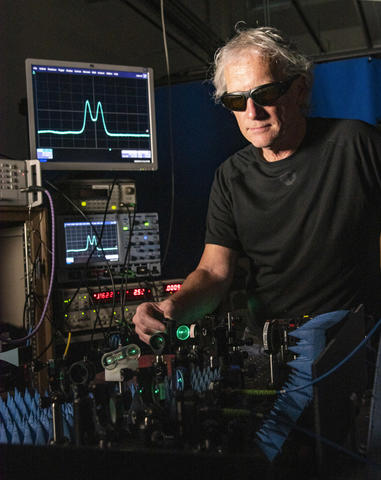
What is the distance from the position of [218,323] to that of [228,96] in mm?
866

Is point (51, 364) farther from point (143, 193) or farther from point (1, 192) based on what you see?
point (143, 193)

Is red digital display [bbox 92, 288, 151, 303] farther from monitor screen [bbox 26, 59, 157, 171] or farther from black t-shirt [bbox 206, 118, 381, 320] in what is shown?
black t-shirt [bbox 206, 118, 381, 320]

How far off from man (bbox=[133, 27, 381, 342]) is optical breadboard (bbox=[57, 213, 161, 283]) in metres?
0.81

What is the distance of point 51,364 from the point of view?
1079mm

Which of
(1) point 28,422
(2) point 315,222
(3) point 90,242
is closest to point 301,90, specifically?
(2) point 315,222

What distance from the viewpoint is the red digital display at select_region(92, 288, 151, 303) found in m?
2.72

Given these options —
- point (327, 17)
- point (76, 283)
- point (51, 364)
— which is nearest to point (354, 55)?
point (76, 283)

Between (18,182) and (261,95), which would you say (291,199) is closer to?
(261,95)

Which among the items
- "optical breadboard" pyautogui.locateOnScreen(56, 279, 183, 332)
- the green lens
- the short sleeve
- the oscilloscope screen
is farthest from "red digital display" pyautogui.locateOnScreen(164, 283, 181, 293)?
the green lens

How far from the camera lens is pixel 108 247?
2.83m

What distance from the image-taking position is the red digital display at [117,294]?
8.92 feet

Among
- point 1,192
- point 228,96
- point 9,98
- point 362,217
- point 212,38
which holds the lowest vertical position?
point 362,217

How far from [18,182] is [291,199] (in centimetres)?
114

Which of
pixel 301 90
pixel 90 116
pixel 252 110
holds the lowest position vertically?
pixel 252 110
